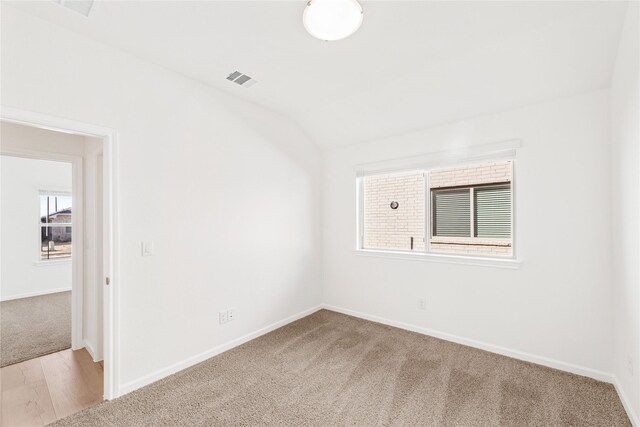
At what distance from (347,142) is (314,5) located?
7.42ft

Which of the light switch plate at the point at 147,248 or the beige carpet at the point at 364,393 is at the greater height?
the light switch plate at the point at 147,248

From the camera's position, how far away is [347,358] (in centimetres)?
273

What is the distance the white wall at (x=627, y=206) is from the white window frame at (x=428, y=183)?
68 centimetres

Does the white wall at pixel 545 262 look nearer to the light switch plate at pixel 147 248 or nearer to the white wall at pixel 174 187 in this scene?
the white wall at pixel 174 187

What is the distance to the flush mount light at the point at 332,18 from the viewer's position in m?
1.68

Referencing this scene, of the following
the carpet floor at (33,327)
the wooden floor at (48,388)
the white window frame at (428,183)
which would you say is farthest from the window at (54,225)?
the white window frame at (428,183)

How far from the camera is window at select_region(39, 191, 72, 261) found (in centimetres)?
538

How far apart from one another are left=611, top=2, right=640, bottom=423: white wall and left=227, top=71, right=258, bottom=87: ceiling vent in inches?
104

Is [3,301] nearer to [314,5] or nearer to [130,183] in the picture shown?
[130,183]

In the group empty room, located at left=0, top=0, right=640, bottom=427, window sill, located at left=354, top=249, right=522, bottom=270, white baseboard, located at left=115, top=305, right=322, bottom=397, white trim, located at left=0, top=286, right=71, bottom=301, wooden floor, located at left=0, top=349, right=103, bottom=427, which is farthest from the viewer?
white trim, located at left=0, top=286, right=71, bottom=301

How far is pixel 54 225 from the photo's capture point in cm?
559

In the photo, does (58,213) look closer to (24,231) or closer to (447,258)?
(24,231)

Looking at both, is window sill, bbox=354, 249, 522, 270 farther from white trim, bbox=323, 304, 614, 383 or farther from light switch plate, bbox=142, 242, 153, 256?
light switch plate, bbox=142, 242, 153, 256

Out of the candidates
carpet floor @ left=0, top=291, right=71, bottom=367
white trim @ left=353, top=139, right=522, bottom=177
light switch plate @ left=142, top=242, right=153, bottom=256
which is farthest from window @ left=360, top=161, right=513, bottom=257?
carpet floor @ left=0, top=291, right=71, bottom=367
